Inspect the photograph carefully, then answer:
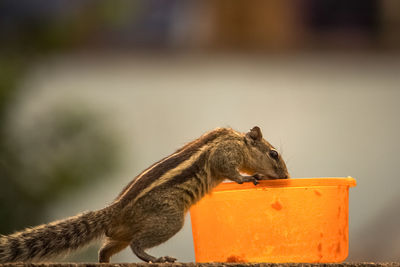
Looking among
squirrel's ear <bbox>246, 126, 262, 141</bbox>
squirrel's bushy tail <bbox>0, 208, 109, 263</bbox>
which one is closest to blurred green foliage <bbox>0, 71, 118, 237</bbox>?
squirrel's ear <bbox>246, 126, 262, 141</bbox>

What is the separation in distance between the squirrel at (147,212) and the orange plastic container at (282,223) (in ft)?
0.52

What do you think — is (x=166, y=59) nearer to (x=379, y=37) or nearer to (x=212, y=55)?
(x=212, y=55)

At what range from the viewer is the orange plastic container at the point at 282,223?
2.77 meters

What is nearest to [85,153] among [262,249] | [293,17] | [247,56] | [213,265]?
[262,249]

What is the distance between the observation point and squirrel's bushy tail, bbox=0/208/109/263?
8.06ft

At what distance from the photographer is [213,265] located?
238 centimetres

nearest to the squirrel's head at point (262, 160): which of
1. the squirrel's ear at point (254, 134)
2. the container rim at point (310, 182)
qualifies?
the squirrel's ear at point (254, 134)

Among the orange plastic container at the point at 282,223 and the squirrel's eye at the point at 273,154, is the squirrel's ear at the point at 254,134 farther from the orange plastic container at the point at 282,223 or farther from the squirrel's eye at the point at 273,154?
the orange plastic container at the point at 282,223

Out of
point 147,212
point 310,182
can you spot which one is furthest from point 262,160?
point 147,212

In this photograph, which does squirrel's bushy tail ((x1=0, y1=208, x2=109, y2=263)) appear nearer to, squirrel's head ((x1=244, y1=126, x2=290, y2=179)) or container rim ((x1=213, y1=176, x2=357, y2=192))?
container rim ((x1=213, y1=176, x2=357, y2=192))

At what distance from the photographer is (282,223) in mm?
2768

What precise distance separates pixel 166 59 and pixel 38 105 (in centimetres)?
115

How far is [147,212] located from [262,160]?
71 centimetres

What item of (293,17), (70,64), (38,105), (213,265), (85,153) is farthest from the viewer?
(293,17)
